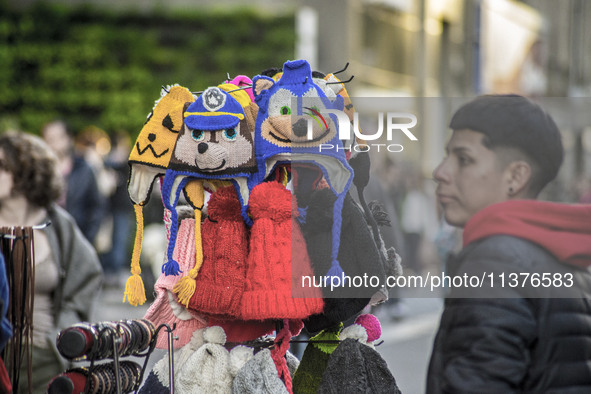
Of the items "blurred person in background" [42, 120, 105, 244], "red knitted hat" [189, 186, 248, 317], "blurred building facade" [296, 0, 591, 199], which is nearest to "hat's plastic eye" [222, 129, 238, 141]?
"red knitted hat" [189, 186, 248, 317]

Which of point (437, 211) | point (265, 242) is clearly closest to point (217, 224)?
point (265, 242)

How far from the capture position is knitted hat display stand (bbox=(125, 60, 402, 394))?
2324 mm

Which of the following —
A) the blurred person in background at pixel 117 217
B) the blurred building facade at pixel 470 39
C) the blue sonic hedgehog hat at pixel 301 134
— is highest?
the blurred building facade at pixel 470 39

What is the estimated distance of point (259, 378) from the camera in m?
2.31

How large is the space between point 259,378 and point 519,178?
911 mm

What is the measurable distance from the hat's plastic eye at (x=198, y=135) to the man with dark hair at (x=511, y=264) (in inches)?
27.5

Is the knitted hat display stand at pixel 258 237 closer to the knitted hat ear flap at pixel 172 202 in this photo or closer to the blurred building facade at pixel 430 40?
the knitted hat ear flap at pixel 172 202

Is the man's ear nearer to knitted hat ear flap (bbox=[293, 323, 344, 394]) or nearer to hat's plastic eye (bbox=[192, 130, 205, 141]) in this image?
knitted hat ear flap (bbox=[293, 323, 344, 394])

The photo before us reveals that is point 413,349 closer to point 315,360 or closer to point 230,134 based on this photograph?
point 315,360

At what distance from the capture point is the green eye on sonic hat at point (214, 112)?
7.77 ft

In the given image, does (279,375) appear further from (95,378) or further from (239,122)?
(239,122)

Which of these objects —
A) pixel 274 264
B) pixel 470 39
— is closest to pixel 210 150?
pixel 274 264

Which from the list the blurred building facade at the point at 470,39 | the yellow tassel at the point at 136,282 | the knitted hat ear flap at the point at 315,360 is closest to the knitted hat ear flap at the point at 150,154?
the yellow tassel at the point at 136,282

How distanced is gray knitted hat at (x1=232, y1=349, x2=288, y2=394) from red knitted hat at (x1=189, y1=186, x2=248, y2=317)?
152 mm
